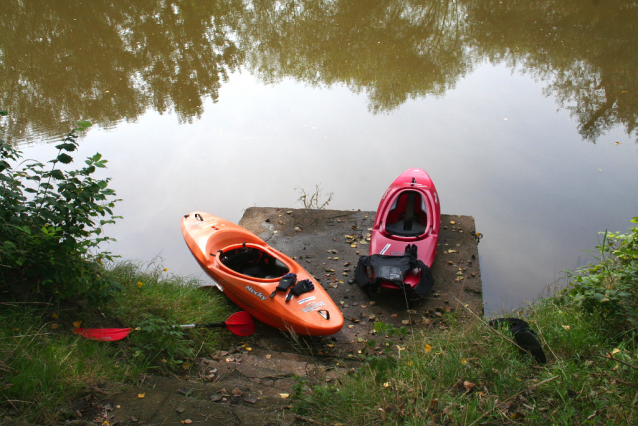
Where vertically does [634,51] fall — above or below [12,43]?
above

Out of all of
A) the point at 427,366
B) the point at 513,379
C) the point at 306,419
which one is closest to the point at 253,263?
the point at 427,366

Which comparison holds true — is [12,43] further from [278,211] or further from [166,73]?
[278,211]

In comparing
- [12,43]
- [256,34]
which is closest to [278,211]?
[256,34]

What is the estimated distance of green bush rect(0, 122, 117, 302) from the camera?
2.98m

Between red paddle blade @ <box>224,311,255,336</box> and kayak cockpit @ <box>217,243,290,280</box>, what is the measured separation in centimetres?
48

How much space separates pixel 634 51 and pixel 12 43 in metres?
13.7

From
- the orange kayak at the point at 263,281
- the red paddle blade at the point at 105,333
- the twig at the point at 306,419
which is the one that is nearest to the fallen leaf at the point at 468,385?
the twig at the point at 306,419

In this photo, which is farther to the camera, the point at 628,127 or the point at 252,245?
the point at 628,127

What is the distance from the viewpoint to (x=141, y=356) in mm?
3385

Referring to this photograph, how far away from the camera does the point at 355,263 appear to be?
5.76 m

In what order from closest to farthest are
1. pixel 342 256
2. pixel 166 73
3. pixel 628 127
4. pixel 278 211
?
pixel 342 256, pixel 278 211, pixel 628 127, pixel 166 73

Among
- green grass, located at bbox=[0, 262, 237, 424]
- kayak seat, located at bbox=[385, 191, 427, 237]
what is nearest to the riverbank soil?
green grass, located at bbox=[0, 262, 237, 424]

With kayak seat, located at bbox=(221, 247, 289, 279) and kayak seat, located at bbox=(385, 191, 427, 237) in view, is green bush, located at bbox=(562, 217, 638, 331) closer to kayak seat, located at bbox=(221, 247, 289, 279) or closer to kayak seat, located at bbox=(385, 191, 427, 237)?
kayak seat, located at bbox=(385, 191, 427, 237)

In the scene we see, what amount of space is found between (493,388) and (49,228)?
2.81m
